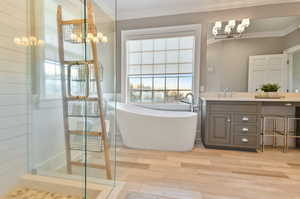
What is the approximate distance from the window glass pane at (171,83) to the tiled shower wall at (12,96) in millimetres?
2326

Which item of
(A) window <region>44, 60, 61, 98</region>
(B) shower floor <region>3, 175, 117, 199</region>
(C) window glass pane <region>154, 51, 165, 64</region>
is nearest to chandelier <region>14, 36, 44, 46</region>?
(A) window <region>44, 60, 61, 98</region>

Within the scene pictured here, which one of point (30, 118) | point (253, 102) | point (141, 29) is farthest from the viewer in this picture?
point (141, 29)

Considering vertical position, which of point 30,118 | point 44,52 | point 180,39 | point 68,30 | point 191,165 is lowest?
point 191,165

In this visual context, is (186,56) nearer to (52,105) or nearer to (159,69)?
(159,69)

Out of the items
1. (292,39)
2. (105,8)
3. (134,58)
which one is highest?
(105,8)

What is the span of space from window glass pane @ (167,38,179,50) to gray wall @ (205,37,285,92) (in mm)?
617

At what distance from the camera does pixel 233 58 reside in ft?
9.47

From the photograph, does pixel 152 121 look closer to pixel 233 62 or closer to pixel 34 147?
pixel 34 147

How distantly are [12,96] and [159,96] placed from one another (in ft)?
7.78

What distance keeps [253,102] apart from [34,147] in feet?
9.54

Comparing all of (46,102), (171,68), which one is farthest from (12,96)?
(171,68)

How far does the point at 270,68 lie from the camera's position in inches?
108

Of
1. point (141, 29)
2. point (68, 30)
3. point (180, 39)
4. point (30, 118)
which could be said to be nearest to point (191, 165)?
point (30, 118)

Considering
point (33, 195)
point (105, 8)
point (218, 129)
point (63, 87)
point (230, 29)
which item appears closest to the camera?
point (33, 195)
